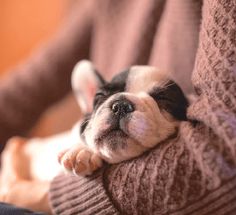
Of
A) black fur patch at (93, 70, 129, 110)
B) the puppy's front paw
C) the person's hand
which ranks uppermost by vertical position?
black fur patch at (93, 70, 129, 110)

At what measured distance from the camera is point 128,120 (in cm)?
70

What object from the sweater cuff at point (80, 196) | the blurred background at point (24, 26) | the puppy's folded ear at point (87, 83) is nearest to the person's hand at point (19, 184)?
the sweater cuff at point (80, 196)

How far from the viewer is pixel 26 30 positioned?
1818 mm

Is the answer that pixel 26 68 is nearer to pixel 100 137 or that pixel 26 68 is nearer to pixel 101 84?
pixel 101 84

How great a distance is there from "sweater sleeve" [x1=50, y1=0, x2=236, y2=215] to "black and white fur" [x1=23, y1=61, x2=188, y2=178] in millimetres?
24

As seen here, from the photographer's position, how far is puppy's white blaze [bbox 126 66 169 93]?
804 millimetres

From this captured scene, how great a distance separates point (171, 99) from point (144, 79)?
0.07 meters

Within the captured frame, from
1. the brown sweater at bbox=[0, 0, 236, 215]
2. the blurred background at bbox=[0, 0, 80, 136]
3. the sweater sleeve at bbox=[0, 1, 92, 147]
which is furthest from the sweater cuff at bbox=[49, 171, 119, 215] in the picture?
the blurred background at bbox=[0, 0, 80, 136]

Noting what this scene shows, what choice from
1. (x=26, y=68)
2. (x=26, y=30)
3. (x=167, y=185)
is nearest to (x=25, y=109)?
(x=26, y=68)

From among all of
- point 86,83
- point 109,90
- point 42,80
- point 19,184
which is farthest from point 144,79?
point 42,80

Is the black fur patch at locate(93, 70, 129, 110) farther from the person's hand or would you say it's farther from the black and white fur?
the person's hand

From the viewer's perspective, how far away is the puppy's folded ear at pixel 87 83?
36.0 inches

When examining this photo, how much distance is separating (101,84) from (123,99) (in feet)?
0.60

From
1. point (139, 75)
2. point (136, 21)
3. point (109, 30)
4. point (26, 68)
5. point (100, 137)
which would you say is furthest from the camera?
point (26, 68)
